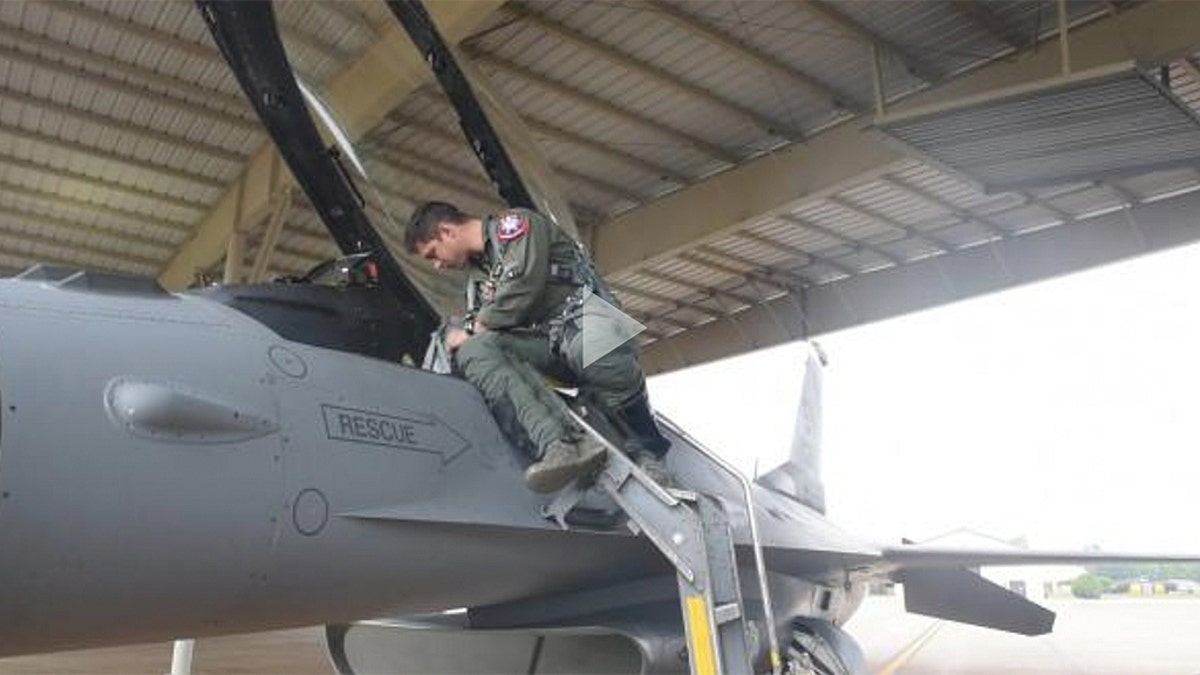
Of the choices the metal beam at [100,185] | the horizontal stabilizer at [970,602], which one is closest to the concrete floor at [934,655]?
the horizontal stabilizer at [970,602]

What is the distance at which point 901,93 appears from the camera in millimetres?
10492

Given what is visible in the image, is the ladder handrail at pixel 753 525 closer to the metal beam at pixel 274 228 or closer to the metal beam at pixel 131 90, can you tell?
the metal beam at pixel 131 90

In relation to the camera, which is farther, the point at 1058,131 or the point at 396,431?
the point at 1058,131

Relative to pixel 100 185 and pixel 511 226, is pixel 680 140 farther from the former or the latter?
pixel 511 226

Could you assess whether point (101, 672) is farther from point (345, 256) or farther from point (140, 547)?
point (140, 547)

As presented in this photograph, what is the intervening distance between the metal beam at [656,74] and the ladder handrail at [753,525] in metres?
5.76

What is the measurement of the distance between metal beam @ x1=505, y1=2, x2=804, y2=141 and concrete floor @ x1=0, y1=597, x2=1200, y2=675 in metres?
6.74

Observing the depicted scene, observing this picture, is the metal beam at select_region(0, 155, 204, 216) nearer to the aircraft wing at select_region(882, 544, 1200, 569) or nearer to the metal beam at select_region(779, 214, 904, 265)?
the metal beam at select_region(779, 214, 904, 265)

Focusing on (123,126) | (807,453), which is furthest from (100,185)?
(807,453)

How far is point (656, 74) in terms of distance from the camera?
1010 cm

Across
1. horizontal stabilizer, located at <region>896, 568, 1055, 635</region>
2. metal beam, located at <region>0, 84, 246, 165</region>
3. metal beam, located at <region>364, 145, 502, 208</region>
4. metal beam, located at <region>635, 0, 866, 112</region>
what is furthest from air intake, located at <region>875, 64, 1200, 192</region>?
metal beam, located at <region>0, 84, 246, 165</region>

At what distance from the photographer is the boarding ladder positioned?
9.91ft

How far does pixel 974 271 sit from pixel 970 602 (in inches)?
264

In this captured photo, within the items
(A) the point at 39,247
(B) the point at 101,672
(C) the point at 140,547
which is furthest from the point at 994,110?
(A) the point at 39,247
